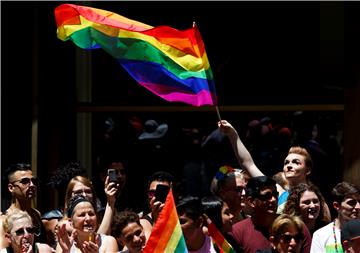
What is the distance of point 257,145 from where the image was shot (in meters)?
15.1

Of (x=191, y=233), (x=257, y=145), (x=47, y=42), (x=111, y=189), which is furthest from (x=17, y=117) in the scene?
(x=191, y=233)

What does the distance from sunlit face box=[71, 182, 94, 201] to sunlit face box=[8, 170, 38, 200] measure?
455 millimetres

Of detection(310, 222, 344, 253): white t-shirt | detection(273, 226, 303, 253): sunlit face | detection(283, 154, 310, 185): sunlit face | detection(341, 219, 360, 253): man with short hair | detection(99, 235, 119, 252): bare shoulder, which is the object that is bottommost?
detection(99, 235, 119, 252): bare shoulder

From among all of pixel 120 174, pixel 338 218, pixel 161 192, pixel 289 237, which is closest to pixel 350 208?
pixel 338 218

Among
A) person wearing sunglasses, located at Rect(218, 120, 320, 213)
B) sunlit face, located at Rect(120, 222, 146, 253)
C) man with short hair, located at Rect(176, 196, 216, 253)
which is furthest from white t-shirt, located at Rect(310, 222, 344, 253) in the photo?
sunlit face, located at Rect(120, 222, 146, 253)

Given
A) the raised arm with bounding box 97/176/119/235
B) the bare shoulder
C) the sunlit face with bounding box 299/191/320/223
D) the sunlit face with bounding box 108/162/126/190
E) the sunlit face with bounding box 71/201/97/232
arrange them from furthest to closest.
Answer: the sunlit face with bounding box 108/162/126/190 < the raised arm with bounding box 97/176/119/235 < the sunlit face with bounding box 299/191/320/223 < the bare shoulder < the sunlit face with bounding box 71/201/97/232

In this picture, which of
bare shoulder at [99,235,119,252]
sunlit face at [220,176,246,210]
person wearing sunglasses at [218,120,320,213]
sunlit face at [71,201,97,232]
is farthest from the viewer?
sunlit face at [220,176,246,210]

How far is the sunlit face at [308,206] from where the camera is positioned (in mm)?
11594

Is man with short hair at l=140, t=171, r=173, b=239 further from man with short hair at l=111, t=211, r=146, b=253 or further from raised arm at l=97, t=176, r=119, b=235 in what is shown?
man with short hair at l=111, t=211, r=146, b=253

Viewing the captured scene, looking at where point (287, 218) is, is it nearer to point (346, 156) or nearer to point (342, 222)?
point (342, 222)

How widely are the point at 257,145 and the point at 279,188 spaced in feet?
8.99

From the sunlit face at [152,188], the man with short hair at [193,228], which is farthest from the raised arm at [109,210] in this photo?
the man with short hair at [193,228]

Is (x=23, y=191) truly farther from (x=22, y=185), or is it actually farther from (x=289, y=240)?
(x=289, y=240)

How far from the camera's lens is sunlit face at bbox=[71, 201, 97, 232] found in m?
11.2
